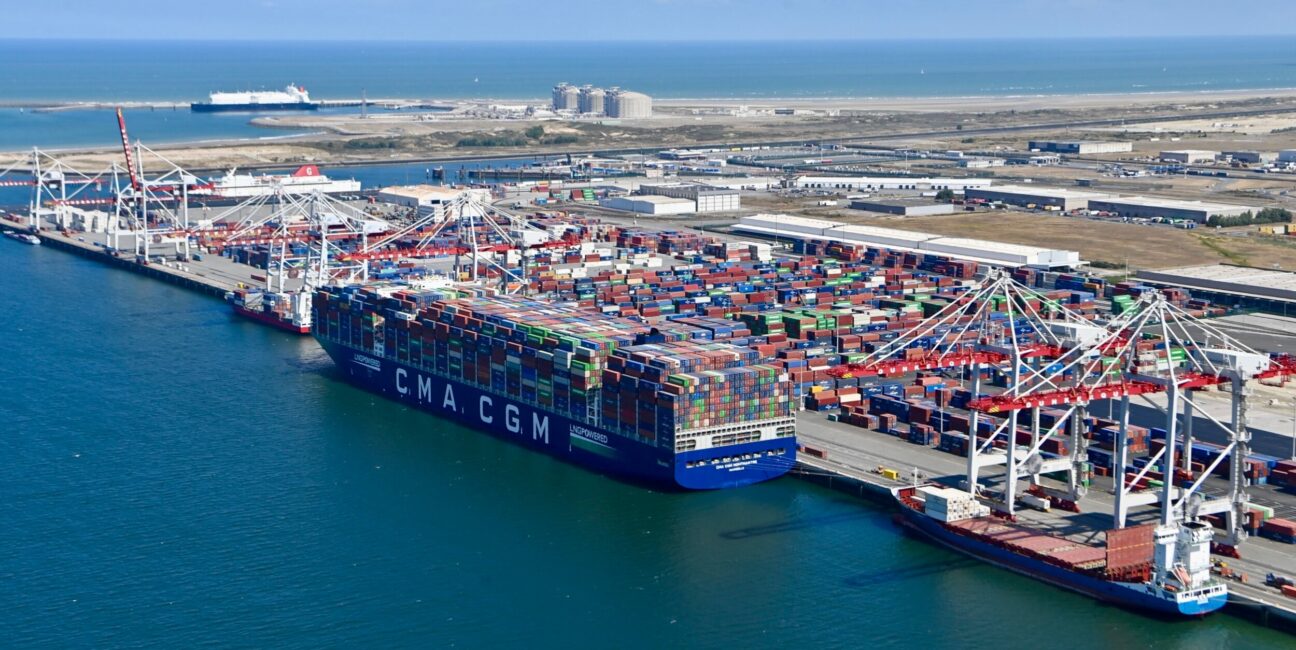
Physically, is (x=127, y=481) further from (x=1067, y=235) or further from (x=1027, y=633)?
(x=1067, y=235)

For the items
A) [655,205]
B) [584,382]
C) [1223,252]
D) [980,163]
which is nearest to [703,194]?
[655,205]

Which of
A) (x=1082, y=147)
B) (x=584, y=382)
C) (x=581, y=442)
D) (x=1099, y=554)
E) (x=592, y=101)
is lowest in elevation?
(x=1099, y=554)

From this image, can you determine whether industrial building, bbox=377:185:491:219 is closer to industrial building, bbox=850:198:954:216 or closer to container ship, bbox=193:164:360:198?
container ship, bbox=193:164:360:198

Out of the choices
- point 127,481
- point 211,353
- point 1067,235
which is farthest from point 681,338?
point 1067,235

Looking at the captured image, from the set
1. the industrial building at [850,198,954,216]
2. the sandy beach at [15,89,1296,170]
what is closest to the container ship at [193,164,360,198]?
the sandy beach at [15,89,1296,170]

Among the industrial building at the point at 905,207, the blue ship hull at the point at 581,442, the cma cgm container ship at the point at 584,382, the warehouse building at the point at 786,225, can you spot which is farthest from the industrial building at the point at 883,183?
the blue ship hull at the point at 581,442

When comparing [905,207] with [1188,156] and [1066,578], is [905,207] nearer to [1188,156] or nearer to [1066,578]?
[1188,156]

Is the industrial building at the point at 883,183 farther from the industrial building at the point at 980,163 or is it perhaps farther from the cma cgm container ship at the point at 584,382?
the cma cgm container ship at the point at 584,382
